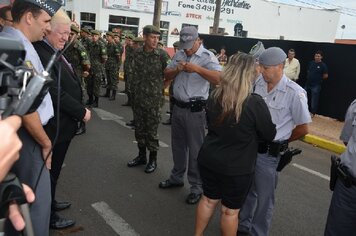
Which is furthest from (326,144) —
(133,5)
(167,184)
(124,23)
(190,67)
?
(133,5)

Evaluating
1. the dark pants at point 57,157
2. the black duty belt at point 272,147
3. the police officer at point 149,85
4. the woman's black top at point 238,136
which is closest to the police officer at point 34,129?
the dark pants at point 57,157

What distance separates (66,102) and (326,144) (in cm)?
560

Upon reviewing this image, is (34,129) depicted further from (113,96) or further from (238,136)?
(113,96)

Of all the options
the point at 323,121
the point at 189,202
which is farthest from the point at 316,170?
the point at 323,121

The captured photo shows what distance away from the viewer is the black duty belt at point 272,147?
9.22 feet

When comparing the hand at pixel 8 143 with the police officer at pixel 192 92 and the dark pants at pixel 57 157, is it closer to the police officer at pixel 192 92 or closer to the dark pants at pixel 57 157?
the dark pants at pixel 57 157

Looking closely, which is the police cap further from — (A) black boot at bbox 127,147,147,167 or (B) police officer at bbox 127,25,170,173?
(A) black boot at bbox 127,147,147,167

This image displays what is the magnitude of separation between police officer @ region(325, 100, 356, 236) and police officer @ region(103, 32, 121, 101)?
25.9ft

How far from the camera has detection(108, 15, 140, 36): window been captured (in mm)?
22438

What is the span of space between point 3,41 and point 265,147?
7.18ft

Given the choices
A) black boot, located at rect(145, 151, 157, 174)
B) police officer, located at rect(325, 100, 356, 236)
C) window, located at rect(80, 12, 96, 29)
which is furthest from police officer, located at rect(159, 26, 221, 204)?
window, located at rect(80, 12, 96, 29)

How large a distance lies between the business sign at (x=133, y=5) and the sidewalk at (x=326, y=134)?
16.3m

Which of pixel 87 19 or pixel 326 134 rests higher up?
pixel 87 19

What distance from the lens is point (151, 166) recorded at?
4.66 meters
